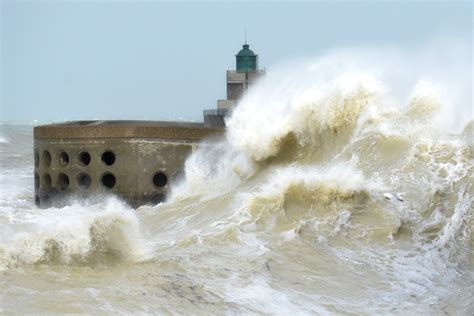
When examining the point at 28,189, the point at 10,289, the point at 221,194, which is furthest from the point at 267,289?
the point at 28,189

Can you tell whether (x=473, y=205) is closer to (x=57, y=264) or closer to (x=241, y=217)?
(x=241, y=217)

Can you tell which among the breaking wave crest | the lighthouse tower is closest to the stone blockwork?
the lighthouse tower

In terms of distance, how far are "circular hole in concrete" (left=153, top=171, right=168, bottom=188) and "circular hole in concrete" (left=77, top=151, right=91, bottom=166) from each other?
1.54m

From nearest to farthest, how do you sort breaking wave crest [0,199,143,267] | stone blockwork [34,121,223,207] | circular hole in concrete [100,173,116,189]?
breaking wave crest [0,199,143,267], stone blockwork [34,121,223,207], circular hole in concrete [100,173,116,189]

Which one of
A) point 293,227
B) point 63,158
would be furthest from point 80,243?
point 63,158

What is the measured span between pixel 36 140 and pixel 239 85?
7.94 metres

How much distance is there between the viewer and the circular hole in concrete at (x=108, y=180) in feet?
55.0

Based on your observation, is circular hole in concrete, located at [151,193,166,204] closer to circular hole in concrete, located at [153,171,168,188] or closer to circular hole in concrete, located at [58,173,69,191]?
circular hole in concrete, located at [153,171,168,188]

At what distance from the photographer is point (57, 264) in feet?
25.7

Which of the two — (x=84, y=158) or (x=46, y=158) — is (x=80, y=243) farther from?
(x=46, y=158)

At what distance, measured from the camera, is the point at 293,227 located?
32.5 feet

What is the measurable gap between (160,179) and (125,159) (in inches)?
32.9

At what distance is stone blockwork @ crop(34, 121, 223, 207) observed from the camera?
1650 cm

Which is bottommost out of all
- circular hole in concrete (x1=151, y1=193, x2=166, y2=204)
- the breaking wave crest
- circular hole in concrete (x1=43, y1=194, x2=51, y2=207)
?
circular hole in concrete (x1=43, y1=194, x2=51, y2=207)
